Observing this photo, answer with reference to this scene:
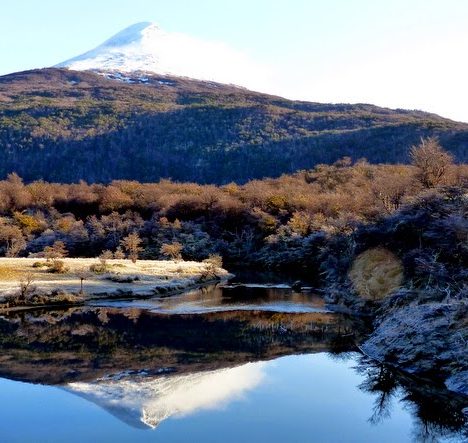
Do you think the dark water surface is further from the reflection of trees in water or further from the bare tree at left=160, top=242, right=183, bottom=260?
the bare tree at left=160, top=242, right=183, bottom=260

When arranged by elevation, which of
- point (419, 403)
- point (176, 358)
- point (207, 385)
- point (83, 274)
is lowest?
point (83, 274)

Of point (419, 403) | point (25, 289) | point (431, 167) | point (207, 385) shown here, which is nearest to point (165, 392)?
point (207, 385)

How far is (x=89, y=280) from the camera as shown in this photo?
51.8 meters

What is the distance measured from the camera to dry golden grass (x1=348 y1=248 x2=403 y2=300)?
3834 cm

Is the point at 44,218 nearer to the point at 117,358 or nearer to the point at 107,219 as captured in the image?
the point at 107,219

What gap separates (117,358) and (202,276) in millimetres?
32847

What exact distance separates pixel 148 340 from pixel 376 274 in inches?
679

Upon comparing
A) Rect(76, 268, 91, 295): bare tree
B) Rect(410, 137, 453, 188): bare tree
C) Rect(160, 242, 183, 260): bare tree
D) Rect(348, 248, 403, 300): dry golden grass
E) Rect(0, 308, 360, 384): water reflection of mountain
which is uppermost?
Rect(410, 137, 453, 188): bare tree

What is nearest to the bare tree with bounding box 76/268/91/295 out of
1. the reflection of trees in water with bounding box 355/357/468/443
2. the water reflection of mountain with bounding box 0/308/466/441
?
the water reflection of mountain with bounding box 0/308/466/441

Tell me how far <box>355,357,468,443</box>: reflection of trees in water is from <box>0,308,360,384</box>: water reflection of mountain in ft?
17.8

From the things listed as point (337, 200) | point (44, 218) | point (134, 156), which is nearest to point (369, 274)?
point (337, 200)

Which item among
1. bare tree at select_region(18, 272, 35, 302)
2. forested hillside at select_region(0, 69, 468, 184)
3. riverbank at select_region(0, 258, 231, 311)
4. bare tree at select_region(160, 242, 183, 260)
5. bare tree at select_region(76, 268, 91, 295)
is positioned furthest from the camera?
forested hillside at select_region(0, 69, 468, 184)

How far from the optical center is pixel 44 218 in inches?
3878

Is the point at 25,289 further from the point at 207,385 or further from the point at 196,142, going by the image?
the point at 196,142
